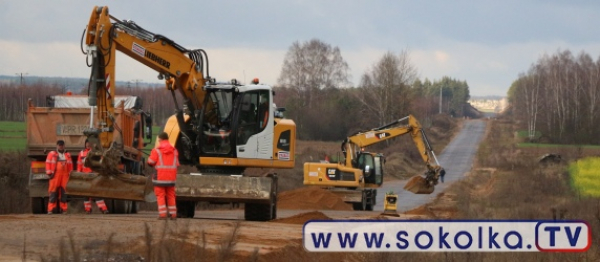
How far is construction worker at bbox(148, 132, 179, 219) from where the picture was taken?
18578 mm

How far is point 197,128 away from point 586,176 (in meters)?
26.5

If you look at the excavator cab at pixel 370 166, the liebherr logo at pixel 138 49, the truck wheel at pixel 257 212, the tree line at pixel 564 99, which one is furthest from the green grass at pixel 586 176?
the tree line at pixel 564 99

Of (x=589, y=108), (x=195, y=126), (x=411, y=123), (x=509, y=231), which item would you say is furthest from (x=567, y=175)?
(x=589, y=108)

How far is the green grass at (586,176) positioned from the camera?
39.0m

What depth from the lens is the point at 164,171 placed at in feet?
60.9

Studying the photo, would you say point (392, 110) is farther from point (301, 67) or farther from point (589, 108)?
point (589, 108)

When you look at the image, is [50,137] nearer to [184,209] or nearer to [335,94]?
[184,209]

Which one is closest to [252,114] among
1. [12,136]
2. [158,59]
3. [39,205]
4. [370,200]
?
[158,59]

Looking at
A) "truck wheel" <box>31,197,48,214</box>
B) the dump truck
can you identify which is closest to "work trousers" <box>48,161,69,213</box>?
the dump truck

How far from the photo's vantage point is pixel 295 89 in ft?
292

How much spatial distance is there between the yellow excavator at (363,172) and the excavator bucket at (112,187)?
53.1ft

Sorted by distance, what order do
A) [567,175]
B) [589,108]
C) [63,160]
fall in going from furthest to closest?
[589,108] < [567,175] < [63,160]

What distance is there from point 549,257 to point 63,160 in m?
11.5

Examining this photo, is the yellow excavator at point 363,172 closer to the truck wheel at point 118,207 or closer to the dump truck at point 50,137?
the dump truck at point 50,137
